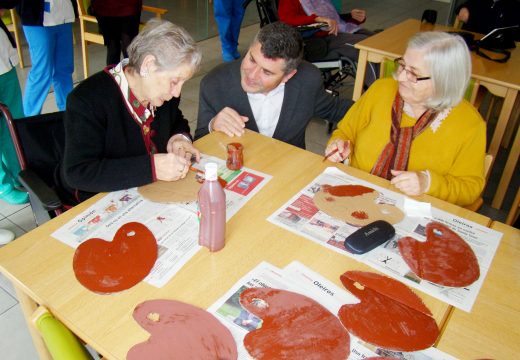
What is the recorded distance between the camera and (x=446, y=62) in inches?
58.8

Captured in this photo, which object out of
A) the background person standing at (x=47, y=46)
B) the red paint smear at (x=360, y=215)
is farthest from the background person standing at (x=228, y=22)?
the red paint smear at (x=360, y=215)

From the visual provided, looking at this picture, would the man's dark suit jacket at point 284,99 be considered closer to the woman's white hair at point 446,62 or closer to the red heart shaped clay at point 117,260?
the woman's white hair at point 446,62

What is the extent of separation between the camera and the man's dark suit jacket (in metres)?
1.89

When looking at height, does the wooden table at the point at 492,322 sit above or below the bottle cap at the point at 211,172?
below

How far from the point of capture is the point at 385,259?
1.20 m

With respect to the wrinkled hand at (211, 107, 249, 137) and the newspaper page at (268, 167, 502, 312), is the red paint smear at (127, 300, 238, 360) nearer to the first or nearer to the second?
the newspaper page at (268, 167, 502, 312)

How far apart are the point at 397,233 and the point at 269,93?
35.4 inches

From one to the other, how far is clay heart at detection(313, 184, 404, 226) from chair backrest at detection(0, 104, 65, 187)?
38.0 inches

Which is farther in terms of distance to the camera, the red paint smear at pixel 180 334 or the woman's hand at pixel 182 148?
the woman's hand at pixel 182 148

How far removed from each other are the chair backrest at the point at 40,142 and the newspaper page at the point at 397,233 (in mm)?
876

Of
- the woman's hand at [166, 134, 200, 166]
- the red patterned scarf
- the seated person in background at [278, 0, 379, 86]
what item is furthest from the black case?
Answer: the seated person in background at [278, 0, 379, 86]

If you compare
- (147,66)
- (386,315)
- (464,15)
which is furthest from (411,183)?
(464,15)

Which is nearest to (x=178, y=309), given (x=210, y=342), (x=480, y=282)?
(x=210, y=342)

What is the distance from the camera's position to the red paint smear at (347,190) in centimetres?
144
